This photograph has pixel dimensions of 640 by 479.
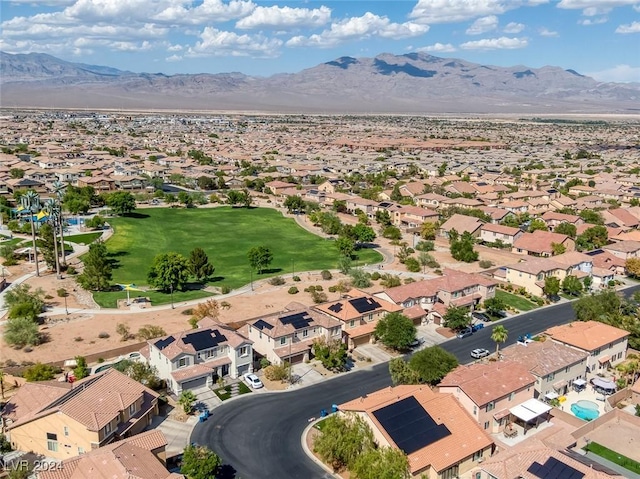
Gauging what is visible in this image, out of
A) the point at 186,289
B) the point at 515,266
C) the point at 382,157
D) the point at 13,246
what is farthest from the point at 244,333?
the point at 382,157

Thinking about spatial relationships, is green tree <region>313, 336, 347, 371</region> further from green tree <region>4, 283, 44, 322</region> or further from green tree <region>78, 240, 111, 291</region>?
green tree <region>78, 240, 111, 291</region>

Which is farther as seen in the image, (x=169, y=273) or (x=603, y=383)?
(x=169, y=273)

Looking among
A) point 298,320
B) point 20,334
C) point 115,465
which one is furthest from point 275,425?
point 20,334

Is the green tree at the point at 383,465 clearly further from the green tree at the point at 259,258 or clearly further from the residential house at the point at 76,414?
the green tree at the point at 259,258

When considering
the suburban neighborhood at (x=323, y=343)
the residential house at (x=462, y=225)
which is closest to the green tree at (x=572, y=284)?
the suburban neighborhood at (x=323, y=343)

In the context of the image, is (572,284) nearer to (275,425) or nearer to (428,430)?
(428,430)

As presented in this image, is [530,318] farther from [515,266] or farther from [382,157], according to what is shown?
[382,157]

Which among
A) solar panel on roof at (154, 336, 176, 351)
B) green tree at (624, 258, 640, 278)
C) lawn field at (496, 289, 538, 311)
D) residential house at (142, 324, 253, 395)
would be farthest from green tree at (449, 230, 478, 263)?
solar panel on roof at (154, 336, 176, 351)
